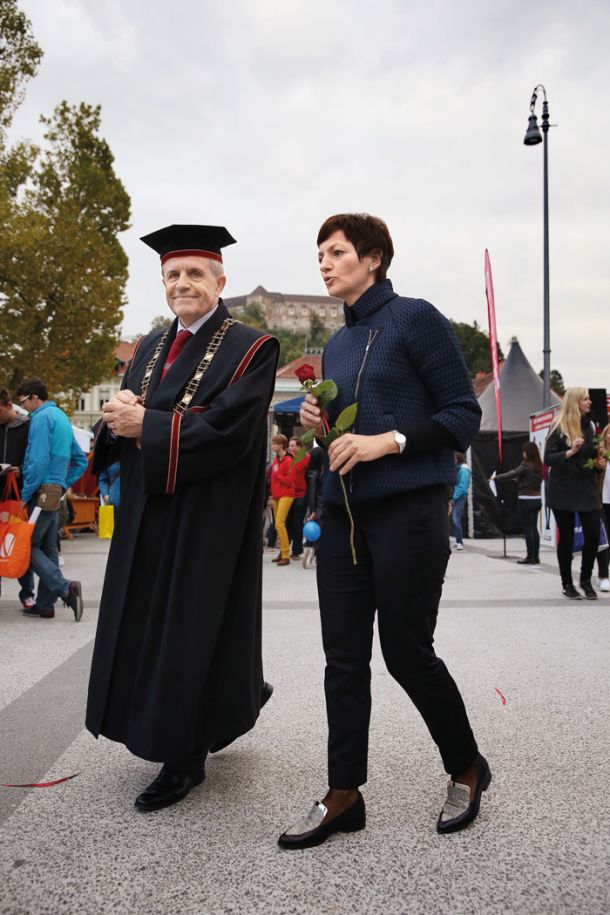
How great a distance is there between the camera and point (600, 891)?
2.06 meters

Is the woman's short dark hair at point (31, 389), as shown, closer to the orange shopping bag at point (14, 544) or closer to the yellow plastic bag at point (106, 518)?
the orange shopping bag at point (14, 544)

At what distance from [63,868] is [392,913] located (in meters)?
0.91

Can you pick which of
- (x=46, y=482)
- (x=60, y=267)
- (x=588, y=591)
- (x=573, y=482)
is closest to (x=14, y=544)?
(x=46, y=482)

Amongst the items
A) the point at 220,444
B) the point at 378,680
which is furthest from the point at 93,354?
the point at 220,444

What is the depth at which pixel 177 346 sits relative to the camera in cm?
289

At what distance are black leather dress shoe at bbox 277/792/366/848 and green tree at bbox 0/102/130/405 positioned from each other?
694 inches

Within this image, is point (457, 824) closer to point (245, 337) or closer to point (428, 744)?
point (428, 744)

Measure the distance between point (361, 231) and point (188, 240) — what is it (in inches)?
24.8

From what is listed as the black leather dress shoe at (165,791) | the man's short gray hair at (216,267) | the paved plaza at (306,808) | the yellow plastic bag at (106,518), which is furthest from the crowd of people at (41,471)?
the man's short gray hair at (216,267)

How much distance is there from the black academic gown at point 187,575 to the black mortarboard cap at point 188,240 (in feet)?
1.01

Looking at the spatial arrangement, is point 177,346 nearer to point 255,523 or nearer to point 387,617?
point 255,523

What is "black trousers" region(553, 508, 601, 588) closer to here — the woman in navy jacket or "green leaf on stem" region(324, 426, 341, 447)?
the woman in navy jacket

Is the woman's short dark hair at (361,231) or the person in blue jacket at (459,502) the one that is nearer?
the woman's short dark hair at (361,231)

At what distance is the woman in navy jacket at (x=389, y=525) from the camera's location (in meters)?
2.39
